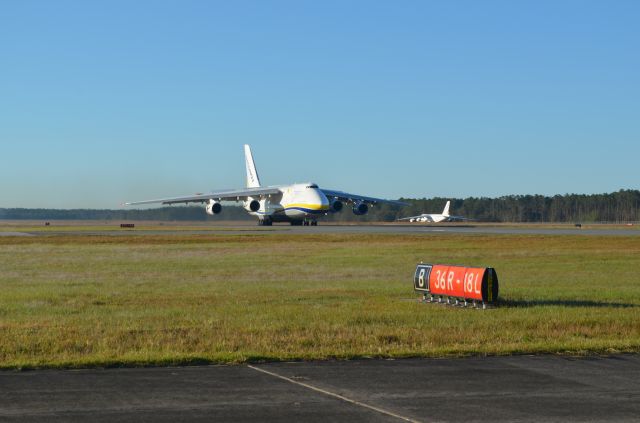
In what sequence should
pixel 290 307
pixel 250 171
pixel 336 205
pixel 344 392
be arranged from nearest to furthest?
pixel 344 392, pixel 290 307, pixel 336 205, pixel 250 171

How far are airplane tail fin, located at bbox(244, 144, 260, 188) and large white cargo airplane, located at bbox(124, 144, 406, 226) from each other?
32.7 feet

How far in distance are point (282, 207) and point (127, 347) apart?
70321mm

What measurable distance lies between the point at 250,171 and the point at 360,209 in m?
19.7

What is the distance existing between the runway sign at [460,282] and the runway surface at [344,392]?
6.66 meters

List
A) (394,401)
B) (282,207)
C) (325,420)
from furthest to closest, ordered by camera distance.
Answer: (282,207), (394,401), (325,420)

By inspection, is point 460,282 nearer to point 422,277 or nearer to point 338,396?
point 422,277

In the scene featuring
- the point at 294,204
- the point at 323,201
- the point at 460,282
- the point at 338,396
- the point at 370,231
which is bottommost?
the point at 338,396

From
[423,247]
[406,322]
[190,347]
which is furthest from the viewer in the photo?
[423,247]

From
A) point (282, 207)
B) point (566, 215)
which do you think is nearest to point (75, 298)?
point (282, 207)

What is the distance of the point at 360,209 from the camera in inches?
3472

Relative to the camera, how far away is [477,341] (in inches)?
603

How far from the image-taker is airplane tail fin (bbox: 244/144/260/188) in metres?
102

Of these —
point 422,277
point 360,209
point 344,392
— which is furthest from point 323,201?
point 344,392

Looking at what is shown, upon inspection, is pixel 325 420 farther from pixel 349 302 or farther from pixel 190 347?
pixel 349 302
